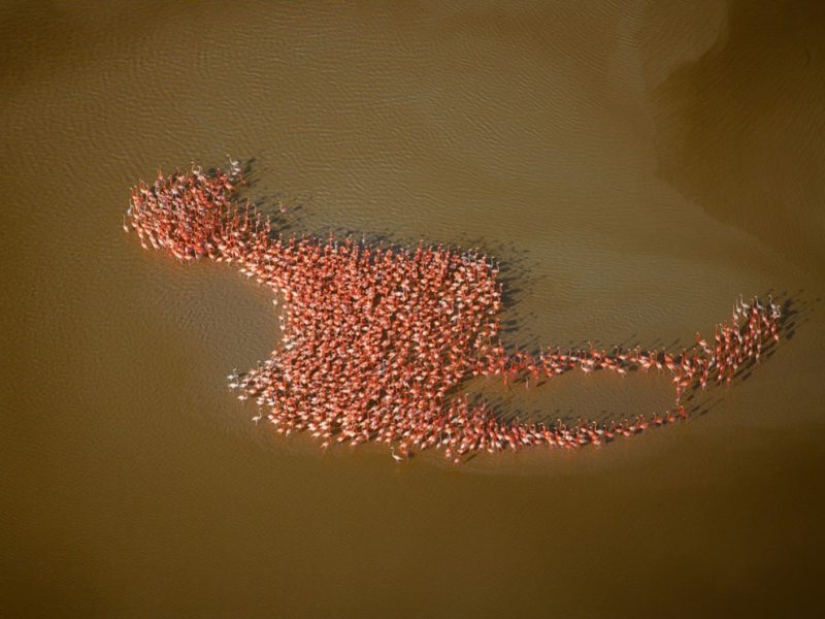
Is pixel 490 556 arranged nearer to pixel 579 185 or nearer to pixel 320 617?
pixel 320 617

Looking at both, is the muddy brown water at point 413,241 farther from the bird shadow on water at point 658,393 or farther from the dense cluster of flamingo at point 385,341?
the dense cluster of flamingo at point 385,341

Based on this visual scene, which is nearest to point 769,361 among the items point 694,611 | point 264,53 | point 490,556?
Result: point 694,611

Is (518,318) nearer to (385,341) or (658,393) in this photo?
(385,341)

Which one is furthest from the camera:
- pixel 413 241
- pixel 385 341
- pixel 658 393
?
pixel 413 241

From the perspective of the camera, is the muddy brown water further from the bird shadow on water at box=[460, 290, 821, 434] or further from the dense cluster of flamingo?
the dense cluster of flamingo

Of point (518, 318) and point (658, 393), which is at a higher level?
point (518, 318)

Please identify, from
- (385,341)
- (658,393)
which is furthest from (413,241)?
(658,393)
